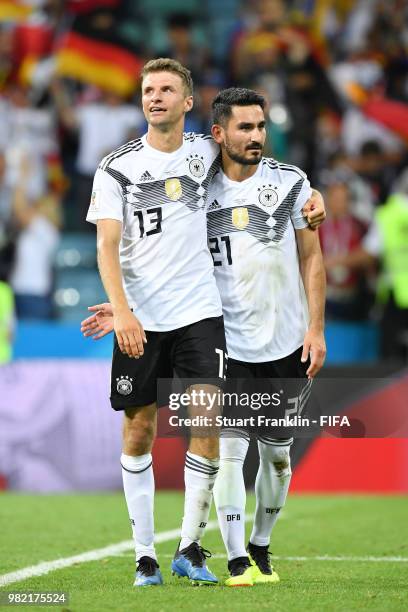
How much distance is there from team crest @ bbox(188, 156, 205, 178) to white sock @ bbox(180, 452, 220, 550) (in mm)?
1307

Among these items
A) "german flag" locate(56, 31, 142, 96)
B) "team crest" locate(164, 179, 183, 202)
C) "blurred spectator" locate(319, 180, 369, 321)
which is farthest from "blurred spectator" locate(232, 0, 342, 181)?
"team crest" locate(164, 179, 183, 202)

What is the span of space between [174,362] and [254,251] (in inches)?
26.7

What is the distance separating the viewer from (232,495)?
6.07m

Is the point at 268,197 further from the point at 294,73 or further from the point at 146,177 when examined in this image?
the point at 294,73

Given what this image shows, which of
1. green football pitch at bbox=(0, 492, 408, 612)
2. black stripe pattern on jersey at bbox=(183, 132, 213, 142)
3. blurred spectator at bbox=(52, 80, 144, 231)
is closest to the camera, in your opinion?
green football pitch at bbox=(0, 492, 408, 612)

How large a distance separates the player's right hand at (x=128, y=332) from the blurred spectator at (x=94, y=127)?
8.87 m

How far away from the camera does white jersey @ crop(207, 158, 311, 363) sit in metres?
6.26

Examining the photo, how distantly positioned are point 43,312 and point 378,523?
5.84 meters

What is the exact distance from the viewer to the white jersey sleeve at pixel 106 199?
19.2 ft

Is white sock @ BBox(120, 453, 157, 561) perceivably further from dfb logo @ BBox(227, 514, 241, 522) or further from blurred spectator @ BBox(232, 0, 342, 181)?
blurred spectator @ BBox(232, 0, 342, 181)

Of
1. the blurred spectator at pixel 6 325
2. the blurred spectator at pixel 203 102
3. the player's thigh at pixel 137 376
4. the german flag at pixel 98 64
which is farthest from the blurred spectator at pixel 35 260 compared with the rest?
the player's thigh at pixel 137 376

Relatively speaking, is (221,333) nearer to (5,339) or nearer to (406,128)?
(5,339)

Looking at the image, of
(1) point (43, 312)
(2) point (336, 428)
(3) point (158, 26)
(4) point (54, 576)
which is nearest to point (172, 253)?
(2) point (336, 428)

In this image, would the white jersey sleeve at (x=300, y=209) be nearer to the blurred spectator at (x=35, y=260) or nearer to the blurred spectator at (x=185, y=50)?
the blurred spectator at (x=35, y=260)
